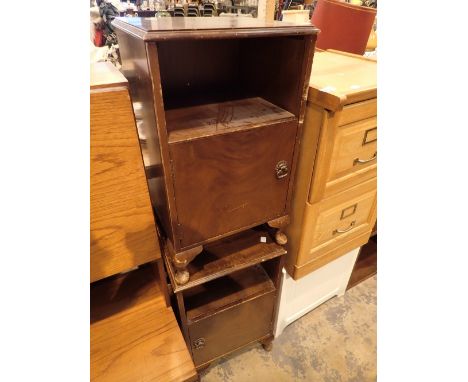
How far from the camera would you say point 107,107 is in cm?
52

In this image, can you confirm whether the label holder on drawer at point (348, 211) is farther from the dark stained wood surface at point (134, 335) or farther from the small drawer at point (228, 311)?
the dark stained wood surface at point (134, 335)

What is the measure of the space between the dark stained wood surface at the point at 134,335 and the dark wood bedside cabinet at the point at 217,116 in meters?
0.22

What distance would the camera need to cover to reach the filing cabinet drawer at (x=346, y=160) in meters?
0.75

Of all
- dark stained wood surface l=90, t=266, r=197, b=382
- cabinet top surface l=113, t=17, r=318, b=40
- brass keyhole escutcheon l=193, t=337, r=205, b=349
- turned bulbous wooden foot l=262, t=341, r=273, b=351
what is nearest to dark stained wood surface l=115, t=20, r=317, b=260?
cabinet top surface l=113, t=17, r=318, b=40

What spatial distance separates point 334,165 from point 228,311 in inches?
23.4

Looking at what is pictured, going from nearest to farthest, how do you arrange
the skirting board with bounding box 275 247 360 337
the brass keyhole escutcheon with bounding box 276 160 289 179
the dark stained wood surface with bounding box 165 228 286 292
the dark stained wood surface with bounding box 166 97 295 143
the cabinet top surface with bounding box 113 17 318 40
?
the cabinet top surface with bounding box 113 17 318 40
the dark stained wood surface with bounding box 166 97 295 143
the brass keyhole escutcheon with bounding box 276 160 289 179
the dark stained wood surface with bounding box 165 228 286 292
the skirting board with bounding box 275 247 360 337

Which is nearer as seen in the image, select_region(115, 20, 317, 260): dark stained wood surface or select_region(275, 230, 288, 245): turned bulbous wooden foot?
select_region(115, 20, 317, 260): dark stained wood surface

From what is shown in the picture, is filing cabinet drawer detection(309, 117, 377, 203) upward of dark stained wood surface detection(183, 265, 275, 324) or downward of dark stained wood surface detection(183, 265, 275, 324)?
upward

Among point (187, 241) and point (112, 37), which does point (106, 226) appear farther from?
point (112, 37)

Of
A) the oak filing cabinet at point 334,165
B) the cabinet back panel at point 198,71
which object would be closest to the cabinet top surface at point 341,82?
the oak filing cabinet at point 334,165

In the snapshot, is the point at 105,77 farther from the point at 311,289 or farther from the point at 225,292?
the point at 311,289

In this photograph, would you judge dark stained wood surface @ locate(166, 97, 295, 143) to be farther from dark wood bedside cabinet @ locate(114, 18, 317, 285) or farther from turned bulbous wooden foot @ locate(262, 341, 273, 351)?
turned bulbous wooden foot @ locate(262, 341, 273, 351)

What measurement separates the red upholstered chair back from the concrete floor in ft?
3.90

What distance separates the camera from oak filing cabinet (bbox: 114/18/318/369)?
1.83ft
